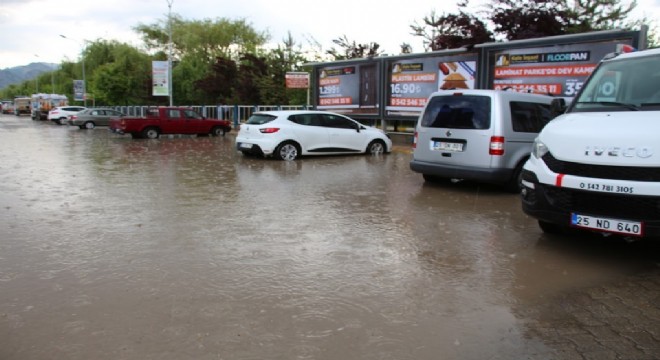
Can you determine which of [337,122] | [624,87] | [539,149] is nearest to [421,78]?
[337,122]

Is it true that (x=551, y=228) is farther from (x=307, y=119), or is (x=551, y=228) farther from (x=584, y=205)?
(x=307, y=119)

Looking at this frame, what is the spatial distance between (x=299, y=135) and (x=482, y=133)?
664 centimetres

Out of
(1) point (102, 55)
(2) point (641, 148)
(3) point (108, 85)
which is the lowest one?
(2) point (641, 148)

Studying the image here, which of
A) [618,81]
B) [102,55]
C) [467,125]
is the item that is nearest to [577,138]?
[618,81]

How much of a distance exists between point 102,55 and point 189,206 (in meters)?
68.3

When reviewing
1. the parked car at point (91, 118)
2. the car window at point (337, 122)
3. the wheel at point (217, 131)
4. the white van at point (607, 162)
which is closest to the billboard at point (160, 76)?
the parked car at point (91, 118)

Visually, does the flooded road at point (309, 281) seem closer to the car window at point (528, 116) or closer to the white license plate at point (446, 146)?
the white license plate at point (446, 146)

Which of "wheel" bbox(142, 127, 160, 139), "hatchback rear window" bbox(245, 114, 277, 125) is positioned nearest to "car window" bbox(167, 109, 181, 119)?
"wheel" bbox(142, 127, 160, 139)

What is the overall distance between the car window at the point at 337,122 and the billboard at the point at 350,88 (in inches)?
219

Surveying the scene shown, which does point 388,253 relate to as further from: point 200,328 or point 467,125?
point 467,125

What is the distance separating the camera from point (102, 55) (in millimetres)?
68500

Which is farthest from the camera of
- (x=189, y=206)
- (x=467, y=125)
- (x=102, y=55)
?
(x=102, y=55)

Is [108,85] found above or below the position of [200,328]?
above

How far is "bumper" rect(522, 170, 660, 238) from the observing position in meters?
4.77
